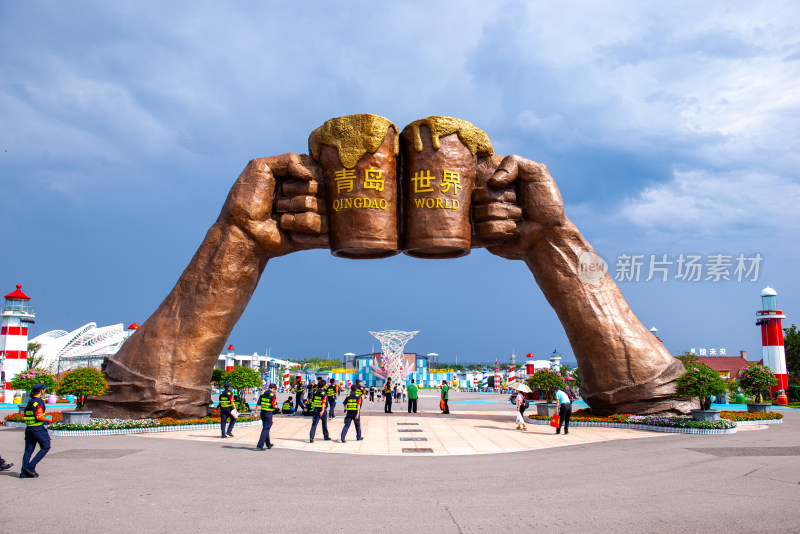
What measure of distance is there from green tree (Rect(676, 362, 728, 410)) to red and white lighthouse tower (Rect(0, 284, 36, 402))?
3372 cm

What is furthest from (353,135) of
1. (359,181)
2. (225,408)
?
(225,408)

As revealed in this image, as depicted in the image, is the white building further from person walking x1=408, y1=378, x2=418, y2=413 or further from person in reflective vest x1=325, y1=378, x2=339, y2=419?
person in reflective vest x1=325, y1=378, x2=339, y2=419

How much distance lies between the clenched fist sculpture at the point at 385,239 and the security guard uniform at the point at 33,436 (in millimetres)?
Result: 7630

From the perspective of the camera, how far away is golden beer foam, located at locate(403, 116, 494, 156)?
18500mm

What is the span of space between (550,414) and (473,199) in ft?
25.2

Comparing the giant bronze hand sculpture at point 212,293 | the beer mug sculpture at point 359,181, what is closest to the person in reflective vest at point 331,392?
the giant bronze hand sculpture at point 212,293

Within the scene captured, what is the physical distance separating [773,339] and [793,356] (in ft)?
31.9

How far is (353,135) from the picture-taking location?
18234mm

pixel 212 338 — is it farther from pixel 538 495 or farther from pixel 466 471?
pixel 538 495

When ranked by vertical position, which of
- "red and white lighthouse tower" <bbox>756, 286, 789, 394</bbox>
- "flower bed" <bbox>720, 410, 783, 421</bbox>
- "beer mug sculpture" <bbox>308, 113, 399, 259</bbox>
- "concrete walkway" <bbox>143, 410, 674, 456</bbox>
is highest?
"beer mug sculpture" <bbox>308, 113, 399, 259</bbox>

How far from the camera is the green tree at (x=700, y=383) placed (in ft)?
52.1

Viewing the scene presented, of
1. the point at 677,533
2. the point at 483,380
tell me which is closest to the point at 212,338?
the point at 677,533

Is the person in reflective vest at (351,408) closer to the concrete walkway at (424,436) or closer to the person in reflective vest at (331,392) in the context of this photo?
the concrete walkway at (424,436)

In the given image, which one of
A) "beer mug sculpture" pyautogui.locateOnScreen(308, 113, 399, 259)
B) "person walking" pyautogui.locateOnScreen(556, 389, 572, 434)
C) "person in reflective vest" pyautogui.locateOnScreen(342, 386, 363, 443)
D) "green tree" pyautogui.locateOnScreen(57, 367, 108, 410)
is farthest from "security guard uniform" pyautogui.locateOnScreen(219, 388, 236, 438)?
"person walking" pyautogui.locateOnScreen(556, 389, 572, 434)
